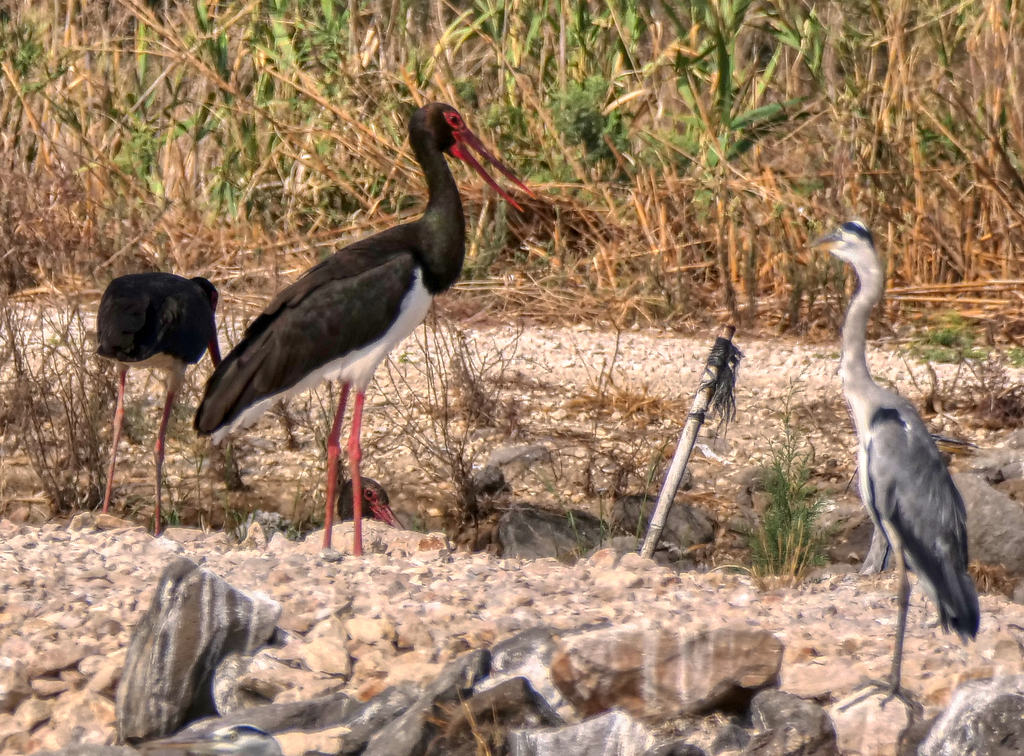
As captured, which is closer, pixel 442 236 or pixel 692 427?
pixel 692 427

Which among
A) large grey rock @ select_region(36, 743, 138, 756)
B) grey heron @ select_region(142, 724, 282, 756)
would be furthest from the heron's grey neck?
large grey rock @ select_region(36, 743, 138, 756)

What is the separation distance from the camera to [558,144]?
9273mm

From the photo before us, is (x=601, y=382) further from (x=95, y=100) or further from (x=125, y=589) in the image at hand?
(x=95, y=100)

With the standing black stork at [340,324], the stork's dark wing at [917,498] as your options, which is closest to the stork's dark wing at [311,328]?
the standing black stork at [340,324]

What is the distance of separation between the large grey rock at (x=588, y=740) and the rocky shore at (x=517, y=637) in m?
0.04

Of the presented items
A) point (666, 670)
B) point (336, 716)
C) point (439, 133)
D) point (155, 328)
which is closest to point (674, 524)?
point (439, 133)

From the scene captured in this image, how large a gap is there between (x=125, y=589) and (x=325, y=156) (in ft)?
19.7

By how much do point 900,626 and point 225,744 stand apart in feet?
5.12

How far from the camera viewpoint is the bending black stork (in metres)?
5.93

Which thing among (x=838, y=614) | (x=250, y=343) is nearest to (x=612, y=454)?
(x=250, y=343)

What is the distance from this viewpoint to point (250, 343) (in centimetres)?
532

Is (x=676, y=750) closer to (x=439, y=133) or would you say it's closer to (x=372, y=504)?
(x=372, y=504)

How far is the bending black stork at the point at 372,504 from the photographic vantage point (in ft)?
19.4

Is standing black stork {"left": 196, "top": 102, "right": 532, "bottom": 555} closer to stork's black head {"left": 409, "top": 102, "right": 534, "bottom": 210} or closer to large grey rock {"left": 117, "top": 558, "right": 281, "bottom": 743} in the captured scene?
stork's black head {"left": 409, "top": 102, "right": 534, "bottom": 210}
